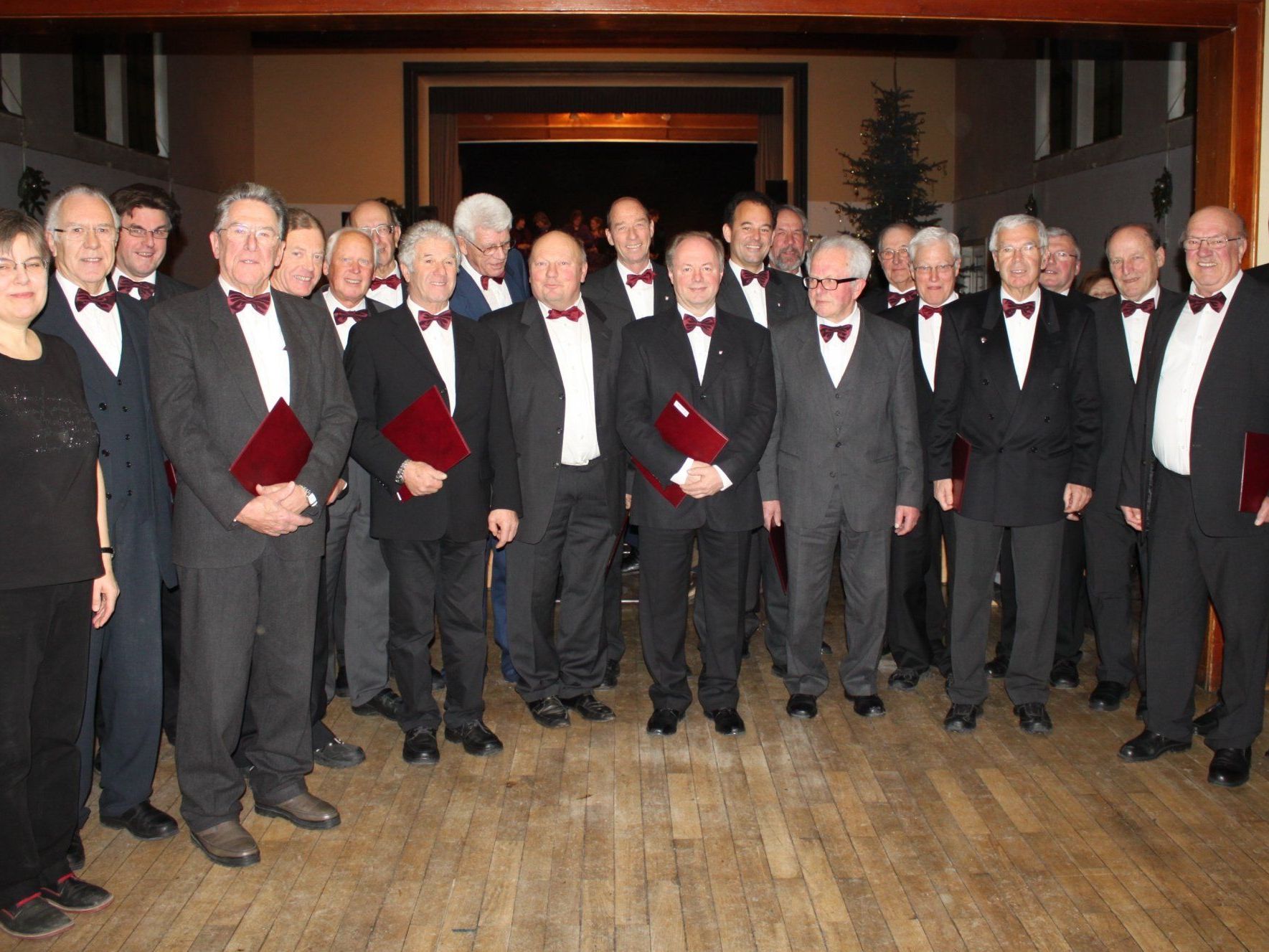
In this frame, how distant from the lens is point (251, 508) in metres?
3.02

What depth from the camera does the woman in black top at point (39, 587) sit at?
8.59 ft

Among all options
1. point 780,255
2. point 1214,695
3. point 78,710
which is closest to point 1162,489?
point 1214,695

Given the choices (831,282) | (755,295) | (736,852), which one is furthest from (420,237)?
(736,852)

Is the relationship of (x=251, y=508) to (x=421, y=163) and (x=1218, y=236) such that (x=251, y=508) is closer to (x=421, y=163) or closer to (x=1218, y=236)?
(x=1218, y=236)

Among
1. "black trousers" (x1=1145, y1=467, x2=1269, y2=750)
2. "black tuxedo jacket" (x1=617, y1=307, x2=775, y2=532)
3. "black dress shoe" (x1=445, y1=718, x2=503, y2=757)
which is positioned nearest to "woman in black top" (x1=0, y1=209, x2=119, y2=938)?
"black dress shoe" (x1=445, y1=718, x2=503, y2=757)

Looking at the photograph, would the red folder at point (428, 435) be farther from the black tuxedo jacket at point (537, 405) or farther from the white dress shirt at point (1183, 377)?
the white dress shirt at point (1183, 377)

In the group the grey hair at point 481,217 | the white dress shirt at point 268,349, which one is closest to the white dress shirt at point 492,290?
the grey hair at point 481,217

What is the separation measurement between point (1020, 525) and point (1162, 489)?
1.58 feet

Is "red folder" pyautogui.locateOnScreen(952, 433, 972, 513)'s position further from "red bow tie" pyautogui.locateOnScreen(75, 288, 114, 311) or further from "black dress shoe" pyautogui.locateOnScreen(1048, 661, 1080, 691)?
"red bow tie" pyautogui.locateOnScreen(75, 288, 114, 311)

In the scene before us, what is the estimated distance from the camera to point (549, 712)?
13.8 ft

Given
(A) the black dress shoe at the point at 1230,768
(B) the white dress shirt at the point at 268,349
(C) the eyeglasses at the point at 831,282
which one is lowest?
(A) the black dress shoe at the point at 1230,768

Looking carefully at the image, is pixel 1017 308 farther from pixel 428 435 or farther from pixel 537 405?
pixel 428 435

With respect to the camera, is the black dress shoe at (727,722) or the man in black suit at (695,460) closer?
the man in black suit at (695,460)

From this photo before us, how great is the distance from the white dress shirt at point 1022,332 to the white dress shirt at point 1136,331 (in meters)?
0.46
